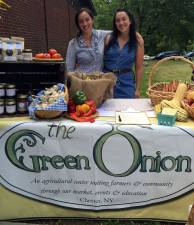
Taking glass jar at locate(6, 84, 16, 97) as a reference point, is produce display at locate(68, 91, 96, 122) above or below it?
below

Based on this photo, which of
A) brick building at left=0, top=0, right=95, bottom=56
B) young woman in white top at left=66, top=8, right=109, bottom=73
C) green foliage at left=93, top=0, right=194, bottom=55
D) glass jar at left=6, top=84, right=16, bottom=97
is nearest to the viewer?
glass jar at left=6, top=84, right=16, bottom=97

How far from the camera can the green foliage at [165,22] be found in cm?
4103

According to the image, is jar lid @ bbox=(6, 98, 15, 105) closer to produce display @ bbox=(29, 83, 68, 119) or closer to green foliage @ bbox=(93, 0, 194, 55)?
produce display @ bbox=(29, 83, 68, 119)

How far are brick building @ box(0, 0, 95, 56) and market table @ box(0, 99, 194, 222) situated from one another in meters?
4.96

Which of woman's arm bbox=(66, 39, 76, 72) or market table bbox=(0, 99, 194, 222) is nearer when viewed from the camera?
market table bbox=(0, 99, 194, 222)

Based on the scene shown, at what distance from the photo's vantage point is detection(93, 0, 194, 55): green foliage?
41.0 meters

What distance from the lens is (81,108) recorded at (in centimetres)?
338

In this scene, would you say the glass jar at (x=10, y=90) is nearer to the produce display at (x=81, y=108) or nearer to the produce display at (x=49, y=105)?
the produce display at (x=49, y=105)

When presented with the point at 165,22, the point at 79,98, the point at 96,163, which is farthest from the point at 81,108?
the point at 165,22

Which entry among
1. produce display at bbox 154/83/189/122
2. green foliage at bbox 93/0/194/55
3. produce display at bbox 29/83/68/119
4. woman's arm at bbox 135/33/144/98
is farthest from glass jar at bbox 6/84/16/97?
green foliage at bbox 93/0/194/55

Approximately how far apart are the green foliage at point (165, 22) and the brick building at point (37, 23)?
23357 millimetres

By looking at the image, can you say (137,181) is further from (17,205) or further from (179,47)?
(179,47)

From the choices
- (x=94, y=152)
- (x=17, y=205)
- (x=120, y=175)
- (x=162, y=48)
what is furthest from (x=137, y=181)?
(x=162, y=48)

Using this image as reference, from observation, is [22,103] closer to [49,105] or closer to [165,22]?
[49,105]
